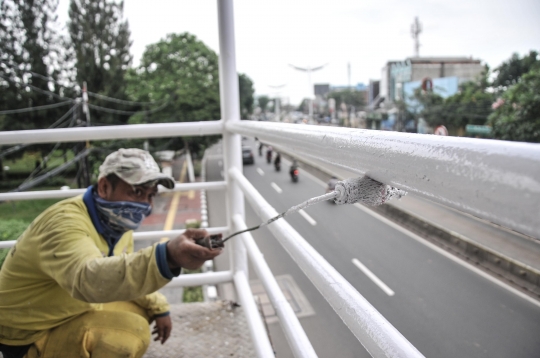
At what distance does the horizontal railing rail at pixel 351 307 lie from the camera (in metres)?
0.43

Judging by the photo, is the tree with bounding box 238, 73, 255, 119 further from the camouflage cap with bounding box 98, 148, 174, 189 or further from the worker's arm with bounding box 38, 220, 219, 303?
the worker's arm with bounding box 38, 220, 219, 303

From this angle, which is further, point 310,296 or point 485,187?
point 310,296

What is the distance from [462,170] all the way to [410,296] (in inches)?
30.5

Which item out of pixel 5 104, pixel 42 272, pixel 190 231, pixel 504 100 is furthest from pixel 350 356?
pixel 5 104

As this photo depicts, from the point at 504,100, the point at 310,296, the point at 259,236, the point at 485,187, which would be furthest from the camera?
the point at 504,100

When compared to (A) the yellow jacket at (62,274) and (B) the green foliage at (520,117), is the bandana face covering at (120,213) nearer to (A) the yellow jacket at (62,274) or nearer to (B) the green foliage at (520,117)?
(A) the yellow jacket at (62,274)

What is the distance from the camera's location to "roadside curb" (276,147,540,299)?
0.61 metres

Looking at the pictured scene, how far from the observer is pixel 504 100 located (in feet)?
9.30

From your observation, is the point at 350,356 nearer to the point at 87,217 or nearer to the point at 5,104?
the point at 87,217

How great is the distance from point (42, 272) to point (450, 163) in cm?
110

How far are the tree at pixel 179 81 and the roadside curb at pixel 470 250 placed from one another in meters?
12.1

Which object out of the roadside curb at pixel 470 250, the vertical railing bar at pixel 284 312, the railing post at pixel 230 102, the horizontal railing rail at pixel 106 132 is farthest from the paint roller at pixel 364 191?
the horizontal railing rail at pixel 106 132

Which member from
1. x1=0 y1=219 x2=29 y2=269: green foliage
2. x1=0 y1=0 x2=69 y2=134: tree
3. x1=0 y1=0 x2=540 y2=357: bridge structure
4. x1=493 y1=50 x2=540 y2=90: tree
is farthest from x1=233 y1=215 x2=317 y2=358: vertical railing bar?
x1=0 y1=0 x2=69 y2=134: tree

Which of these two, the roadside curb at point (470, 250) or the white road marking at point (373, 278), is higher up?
the roadside curb at point (470, 250)
